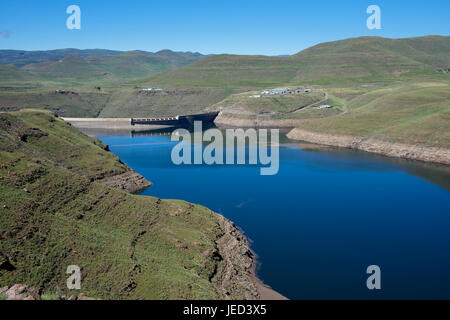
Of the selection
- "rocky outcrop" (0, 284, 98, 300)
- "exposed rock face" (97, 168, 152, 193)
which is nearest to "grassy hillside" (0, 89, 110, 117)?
"exposed rock face" (97, 168, 152, 193)

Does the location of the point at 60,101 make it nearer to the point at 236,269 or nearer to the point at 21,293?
the point at 236,269

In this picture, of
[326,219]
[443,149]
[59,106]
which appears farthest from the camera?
[59,106]

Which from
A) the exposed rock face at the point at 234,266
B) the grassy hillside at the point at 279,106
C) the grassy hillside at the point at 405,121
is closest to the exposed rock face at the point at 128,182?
the exposed rock face at the point at 234,266

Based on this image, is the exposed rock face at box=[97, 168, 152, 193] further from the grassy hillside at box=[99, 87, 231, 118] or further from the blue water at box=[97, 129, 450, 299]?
the grassy hillside at box=[99, 87, 231, 118]

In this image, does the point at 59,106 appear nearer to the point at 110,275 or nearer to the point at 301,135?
the point at 301,135

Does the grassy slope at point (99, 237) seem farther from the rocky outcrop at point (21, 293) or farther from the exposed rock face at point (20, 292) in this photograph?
the exposed rock face at point (20, 292)
